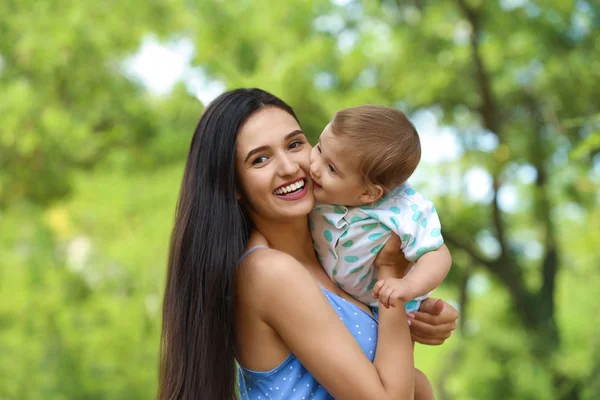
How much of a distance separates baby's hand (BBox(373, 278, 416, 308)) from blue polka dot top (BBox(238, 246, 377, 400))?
0.22 m

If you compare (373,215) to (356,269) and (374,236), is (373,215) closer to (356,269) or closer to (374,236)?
(374,236)

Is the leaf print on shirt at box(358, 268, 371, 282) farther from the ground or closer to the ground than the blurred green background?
closer to the ground

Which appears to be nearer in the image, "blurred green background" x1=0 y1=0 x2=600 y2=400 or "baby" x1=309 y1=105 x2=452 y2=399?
"baby" x1=309 y1=105 x2=452 y2=399

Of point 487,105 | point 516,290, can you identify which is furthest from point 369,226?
point 516,290

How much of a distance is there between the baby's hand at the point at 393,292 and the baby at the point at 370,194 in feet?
0.25

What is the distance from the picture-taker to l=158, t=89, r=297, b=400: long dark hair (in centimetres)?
193

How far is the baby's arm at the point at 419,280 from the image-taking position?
1.74m

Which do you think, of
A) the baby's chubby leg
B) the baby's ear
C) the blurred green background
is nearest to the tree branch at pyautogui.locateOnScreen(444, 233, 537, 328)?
the blurred green background

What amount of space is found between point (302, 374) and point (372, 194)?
1.55ft

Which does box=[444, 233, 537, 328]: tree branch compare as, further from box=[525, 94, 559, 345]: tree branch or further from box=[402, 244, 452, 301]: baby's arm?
box=[402, 244, 452, 301]: baby's arm

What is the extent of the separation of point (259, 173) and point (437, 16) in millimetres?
5945

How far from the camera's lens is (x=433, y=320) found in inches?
80.7

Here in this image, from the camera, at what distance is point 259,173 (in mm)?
1926

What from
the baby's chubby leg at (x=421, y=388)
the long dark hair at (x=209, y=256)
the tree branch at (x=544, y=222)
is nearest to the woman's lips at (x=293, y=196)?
the long dark hair at (x=209, y=256)
